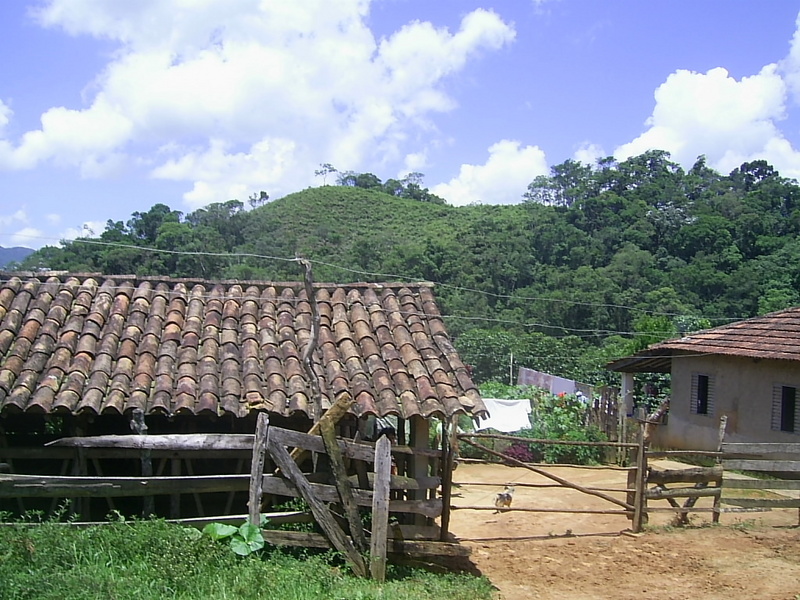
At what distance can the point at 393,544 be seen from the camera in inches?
321

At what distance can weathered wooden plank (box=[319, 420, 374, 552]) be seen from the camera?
25.7ft

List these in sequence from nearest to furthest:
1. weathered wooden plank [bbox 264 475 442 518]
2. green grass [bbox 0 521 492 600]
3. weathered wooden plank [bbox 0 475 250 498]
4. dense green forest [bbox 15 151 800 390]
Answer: green grass [bbox 0 521 492 600], weathered wooden plank [bbox 0 475 250 498], weathered wooden plank [bbox 264 475 442 518], dense green forest [bbox 15 151 800 390]

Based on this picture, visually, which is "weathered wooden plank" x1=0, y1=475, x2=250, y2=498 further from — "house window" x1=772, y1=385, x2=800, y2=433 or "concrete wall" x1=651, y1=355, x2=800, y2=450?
"house window" x1=772, y1=385, x2=800, y2=433

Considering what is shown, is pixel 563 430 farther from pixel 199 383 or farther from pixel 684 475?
pixel 199 383

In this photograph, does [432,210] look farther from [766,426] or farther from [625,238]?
[766,426]

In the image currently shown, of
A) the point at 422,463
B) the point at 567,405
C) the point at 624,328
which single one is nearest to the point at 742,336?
the point at 567,405

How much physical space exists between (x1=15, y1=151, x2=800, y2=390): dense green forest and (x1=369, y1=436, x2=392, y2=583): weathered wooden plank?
691 inches

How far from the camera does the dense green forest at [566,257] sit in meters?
37.6

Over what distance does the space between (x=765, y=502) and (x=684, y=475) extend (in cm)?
177

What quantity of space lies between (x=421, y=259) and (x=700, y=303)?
16.9m

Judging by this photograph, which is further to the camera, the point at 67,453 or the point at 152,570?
the point at 67,453

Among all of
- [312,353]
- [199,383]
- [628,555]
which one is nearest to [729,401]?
[628,555]

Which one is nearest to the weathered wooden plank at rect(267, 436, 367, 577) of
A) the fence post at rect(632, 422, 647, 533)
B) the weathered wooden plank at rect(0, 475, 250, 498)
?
the weathered wooden plank at rect(0, 475, 250, 498)

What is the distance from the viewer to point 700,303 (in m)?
41.1
